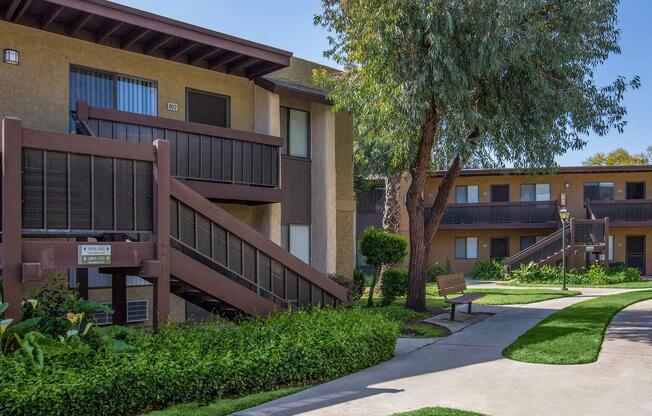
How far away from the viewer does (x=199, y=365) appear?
300 inches

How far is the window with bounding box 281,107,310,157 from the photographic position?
52.1 ft

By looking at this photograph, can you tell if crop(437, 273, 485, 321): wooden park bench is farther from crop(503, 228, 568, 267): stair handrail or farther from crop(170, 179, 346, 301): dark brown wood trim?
crop(503, 228, 568, 267): stair handrail

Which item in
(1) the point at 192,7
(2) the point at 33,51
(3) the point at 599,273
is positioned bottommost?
(3) the point at 599,273

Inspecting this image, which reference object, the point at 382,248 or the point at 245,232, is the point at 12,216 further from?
the point at 382,248

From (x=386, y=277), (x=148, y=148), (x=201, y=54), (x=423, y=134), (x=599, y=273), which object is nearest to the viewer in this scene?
(x=148, y=148)

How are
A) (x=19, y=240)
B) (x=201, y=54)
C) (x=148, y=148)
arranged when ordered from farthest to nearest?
(x=201, y=54) < (x=148, y=148) < (x=19, y=240)

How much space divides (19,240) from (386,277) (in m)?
12.2

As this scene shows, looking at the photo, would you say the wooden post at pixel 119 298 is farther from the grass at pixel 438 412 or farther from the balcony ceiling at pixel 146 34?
the grass at pixel 438 412

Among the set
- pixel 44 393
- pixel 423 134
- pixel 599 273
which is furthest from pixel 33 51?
pixel 599 273

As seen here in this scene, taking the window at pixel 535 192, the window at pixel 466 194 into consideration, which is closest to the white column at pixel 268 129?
the window at pixel 466 194

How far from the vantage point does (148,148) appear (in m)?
9.12

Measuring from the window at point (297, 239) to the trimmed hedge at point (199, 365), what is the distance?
552cm

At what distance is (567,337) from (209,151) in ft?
25.7

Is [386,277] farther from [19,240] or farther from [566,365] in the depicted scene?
[19,240]
